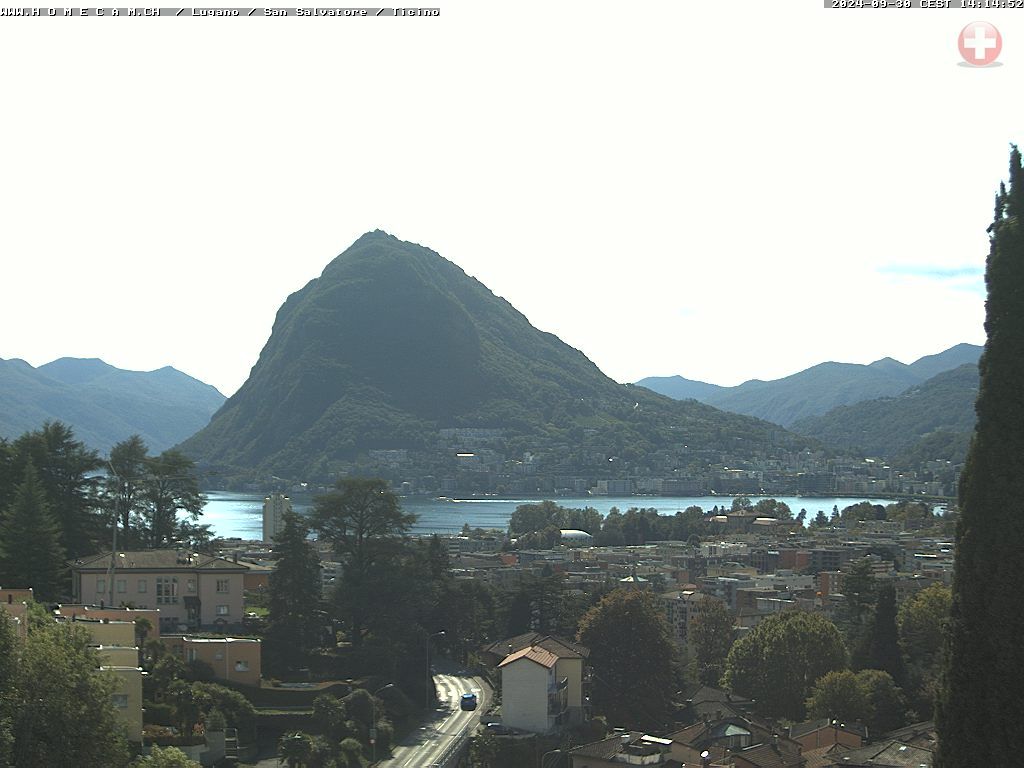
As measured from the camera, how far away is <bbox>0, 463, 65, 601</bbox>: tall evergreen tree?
17.1 m

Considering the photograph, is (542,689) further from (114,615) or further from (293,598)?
(114,615)

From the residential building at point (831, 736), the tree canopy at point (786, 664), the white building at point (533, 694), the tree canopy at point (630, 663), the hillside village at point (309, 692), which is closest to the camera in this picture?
the hillside village at point (309, 692)

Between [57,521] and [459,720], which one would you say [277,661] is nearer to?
[459,720]

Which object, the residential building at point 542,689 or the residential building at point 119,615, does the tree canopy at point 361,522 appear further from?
the residential building at point 119,615

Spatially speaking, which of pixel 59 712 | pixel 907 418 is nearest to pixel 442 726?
pixel 59 712

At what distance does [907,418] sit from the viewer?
601ft

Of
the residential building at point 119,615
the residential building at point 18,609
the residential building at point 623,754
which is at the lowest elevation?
the residential building at point 623,754

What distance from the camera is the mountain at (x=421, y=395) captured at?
423ft

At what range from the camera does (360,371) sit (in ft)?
456

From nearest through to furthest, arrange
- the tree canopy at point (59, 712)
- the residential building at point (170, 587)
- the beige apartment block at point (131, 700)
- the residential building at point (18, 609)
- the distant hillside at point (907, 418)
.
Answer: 1. the tree canopy at point (59, 712)
2. the residential building at point (18, 609)
3. the beige apartment block at point (131, 700)
4. the residential building at point (170, 587)
5. the distant hillside at point (907, 418)

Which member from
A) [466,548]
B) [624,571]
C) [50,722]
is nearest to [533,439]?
[466,548]

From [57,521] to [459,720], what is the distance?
23.8ft

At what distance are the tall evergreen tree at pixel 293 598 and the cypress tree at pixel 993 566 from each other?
13052 millimetres

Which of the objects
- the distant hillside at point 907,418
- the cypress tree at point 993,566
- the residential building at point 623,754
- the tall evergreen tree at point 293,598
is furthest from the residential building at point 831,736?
the distant hillside at point 907,418
